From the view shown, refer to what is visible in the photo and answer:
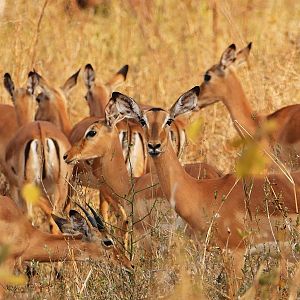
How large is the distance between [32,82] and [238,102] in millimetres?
1699

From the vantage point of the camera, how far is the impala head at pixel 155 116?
5156mm

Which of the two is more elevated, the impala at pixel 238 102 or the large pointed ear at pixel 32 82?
the large pointed ear at pixel 32 82

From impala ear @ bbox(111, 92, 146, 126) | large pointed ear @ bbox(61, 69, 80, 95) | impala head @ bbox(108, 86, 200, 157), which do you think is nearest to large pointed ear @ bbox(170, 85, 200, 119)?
impala head @ bbox(108, 86, 200, 157)

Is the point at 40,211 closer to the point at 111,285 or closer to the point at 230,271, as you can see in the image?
the point at 111,285

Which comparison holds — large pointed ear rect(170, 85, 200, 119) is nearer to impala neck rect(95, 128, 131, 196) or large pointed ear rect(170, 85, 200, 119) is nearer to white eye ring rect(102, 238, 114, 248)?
impala neck rect(95, 128, 131, 196)

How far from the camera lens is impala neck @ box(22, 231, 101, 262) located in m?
4.97

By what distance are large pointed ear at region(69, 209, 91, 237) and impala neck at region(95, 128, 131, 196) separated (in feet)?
4.07

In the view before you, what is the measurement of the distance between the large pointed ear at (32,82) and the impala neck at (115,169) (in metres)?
2.27

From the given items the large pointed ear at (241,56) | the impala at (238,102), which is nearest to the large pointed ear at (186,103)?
the impala at (238,102)

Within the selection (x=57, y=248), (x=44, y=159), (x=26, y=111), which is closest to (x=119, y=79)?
(x=26, y=111)

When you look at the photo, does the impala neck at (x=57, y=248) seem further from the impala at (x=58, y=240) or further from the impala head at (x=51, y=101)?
the impala head at (x=51, y=101)

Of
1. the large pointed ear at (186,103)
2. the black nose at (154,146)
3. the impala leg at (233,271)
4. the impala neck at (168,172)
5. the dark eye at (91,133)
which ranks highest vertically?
the large pointed ear at (186,103)

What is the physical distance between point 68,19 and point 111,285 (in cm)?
763

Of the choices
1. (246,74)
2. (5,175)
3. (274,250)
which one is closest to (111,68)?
(246,74)
